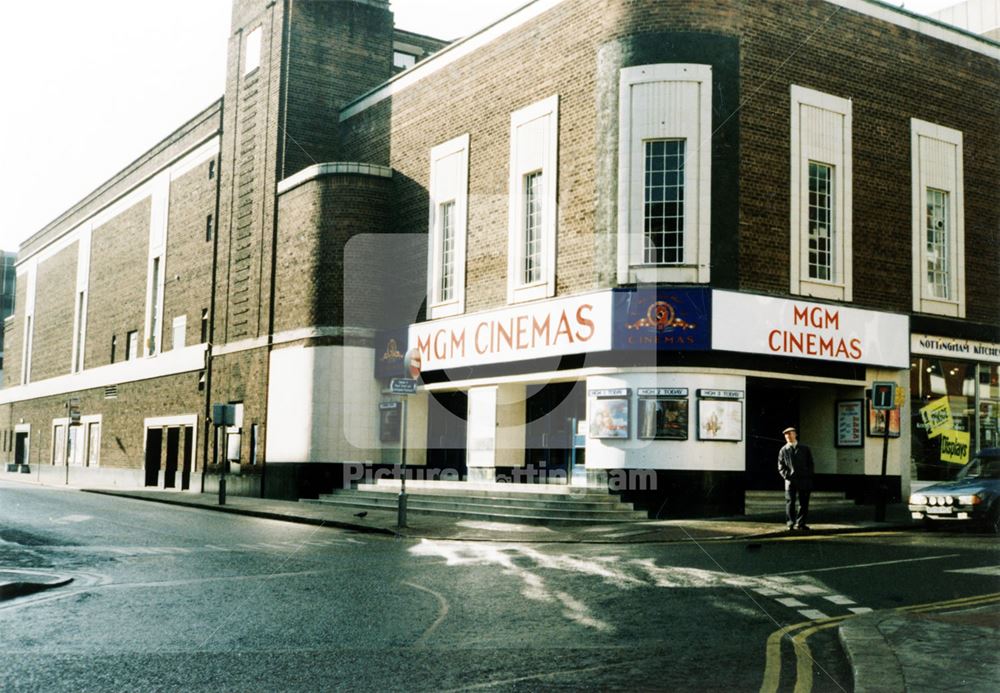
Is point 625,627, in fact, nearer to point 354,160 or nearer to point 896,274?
point 896,274

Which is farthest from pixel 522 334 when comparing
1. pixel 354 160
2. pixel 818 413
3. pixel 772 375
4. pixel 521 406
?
pixel 354 160

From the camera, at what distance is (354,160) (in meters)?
34.1

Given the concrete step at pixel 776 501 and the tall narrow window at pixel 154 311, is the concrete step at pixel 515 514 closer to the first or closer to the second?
the concrete step at pixel 776 501

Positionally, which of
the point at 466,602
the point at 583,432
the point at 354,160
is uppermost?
the point at 354,160

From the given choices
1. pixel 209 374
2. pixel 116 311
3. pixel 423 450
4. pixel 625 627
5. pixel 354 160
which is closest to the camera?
pixel 625 627

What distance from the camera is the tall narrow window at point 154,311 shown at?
142 feet

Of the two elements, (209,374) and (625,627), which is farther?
(209,374)

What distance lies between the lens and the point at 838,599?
10352 mm

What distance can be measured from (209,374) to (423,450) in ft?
37.0

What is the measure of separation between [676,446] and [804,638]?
13.2 m

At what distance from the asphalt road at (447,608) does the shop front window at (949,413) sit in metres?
8.61

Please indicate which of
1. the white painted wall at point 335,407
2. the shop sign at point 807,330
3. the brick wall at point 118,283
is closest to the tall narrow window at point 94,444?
the brick wall at point 118,283

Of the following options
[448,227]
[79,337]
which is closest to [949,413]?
[448,227]

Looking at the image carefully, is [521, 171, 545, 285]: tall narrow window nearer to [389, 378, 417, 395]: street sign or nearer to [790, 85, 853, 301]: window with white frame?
[389, 378, 417, 395]: street sign
